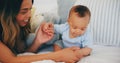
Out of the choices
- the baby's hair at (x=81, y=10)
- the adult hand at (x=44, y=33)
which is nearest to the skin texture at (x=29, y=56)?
the adult hand at (x=44, y=33)

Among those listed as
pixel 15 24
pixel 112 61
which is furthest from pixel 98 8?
pixel 15 24

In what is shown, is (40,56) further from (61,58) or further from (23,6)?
(23,6)

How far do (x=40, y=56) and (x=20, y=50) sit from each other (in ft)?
0.32

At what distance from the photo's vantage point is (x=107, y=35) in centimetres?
103

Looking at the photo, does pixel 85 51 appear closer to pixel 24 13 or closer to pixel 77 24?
pixel 77 24

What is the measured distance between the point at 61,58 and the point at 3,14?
270mm

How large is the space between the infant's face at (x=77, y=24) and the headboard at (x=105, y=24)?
0.23 feet

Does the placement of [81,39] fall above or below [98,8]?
below

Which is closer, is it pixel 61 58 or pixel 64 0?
pixel 61 58

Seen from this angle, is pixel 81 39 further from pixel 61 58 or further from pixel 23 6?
pixel 23 6

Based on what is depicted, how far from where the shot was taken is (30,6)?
3.32 feet

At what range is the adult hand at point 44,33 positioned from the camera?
1.01 meters

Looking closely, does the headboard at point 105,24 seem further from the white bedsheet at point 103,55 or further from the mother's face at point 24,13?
the mother's face at point 24,13

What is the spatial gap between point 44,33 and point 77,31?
0.45ft
